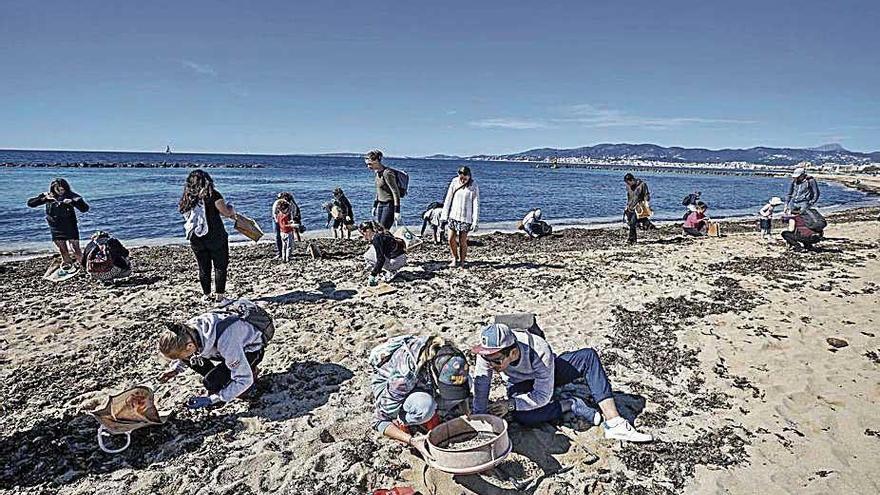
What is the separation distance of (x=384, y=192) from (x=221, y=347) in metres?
5.04

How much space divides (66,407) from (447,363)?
3421mm

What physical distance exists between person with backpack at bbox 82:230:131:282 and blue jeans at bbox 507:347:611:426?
7180mm

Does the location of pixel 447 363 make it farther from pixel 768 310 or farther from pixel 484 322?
pixel 768 310

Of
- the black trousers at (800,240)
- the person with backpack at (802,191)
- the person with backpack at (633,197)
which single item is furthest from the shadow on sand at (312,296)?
the person with backpack at (802,191)

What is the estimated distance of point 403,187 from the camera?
894 cm

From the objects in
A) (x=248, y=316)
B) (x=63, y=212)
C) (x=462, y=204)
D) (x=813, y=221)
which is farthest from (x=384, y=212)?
(x=813, y=221)

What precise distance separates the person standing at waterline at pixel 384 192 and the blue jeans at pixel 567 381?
503 cm

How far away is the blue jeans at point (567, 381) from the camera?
4.23 m

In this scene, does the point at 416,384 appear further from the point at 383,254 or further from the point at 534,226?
the point at 534,226

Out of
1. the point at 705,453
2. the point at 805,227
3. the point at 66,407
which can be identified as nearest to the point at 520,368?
the point at 705,453

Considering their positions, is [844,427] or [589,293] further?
[589,293]

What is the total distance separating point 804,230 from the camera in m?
11.0

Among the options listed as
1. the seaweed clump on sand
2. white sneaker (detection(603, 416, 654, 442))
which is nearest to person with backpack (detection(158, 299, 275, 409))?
white sneaker (detection(603, 416, 654, 442))

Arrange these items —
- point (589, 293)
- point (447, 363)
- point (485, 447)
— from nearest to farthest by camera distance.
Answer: point (485, 447), point (447, 363), point (589, 293)
